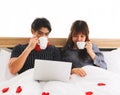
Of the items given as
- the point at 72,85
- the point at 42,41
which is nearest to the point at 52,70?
the point at 72,85

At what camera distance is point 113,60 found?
2398 mm

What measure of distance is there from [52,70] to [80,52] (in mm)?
562

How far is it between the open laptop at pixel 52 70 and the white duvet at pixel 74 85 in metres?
0.05

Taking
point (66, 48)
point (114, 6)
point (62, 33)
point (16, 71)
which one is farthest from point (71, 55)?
point (114, 6)

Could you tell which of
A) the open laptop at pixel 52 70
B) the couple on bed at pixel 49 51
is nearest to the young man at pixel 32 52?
the couple on bed at pixel 49 51

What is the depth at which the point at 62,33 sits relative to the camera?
2.58 metres

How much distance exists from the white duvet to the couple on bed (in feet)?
0.78

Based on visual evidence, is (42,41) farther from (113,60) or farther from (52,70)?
(113,60)

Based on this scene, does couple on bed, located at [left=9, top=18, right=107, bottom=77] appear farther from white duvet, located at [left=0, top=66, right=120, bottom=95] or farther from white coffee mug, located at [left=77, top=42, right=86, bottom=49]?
white duvet, located at [left=0, top=66, right=120, bottom=95]

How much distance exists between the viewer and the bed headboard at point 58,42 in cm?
242

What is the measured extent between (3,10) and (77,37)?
28.7 inches

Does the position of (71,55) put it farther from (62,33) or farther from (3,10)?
(3,10)

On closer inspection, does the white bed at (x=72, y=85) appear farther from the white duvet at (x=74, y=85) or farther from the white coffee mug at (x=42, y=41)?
the white coffee mug at (x=42, y=41)

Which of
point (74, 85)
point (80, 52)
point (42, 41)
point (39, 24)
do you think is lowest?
point (74, 85)
